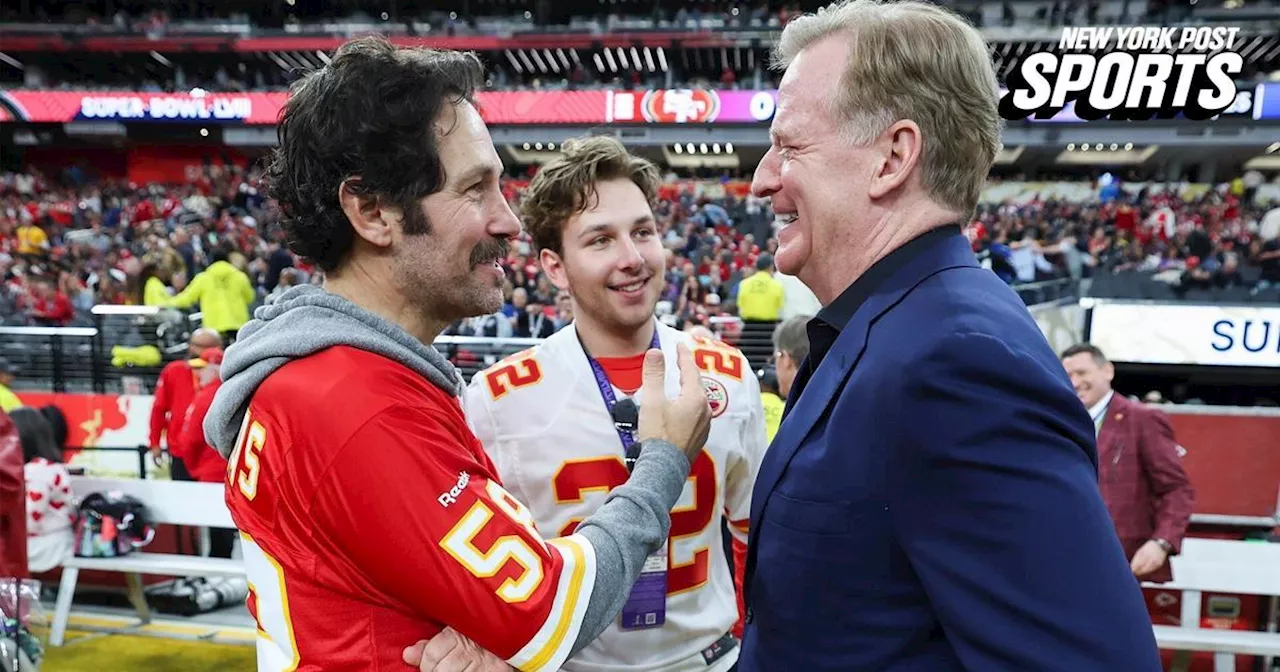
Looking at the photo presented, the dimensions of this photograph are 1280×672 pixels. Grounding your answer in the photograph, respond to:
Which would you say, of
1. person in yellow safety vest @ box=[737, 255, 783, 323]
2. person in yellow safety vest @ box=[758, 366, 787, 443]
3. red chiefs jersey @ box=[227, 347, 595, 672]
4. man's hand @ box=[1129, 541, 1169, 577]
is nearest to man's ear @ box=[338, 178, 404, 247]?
red chiefs jersey @ box=[227, 347, 595, 672]

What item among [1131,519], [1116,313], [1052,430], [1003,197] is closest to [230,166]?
[1003,197]

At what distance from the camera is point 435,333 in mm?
1572

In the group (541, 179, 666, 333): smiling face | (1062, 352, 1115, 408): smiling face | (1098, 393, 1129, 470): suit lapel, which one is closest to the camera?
(541, 179, 666, 333): smiling face

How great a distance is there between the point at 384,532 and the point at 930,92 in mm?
962

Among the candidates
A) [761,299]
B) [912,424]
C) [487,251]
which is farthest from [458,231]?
[761,299]

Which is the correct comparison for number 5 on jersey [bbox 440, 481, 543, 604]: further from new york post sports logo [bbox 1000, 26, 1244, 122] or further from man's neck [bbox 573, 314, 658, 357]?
A: new york post sports logo [bbox 1000, 26, 1244, 122]

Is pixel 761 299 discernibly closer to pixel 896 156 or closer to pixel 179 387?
pixel 179 387

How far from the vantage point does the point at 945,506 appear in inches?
40.6

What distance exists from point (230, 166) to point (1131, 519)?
30.4 meters

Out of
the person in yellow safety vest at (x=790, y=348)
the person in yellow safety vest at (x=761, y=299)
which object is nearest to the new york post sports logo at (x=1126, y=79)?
the person in yellow safety vest at (x=761, y=299)

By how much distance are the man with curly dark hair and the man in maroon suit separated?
359 centimetres

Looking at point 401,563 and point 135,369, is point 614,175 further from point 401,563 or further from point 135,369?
point 135,369

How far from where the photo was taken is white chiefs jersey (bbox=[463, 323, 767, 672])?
6.66 ft

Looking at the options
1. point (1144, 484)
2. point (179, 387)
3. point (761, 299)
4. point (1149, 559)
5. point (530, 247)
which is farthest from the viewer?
point (530, 247)
